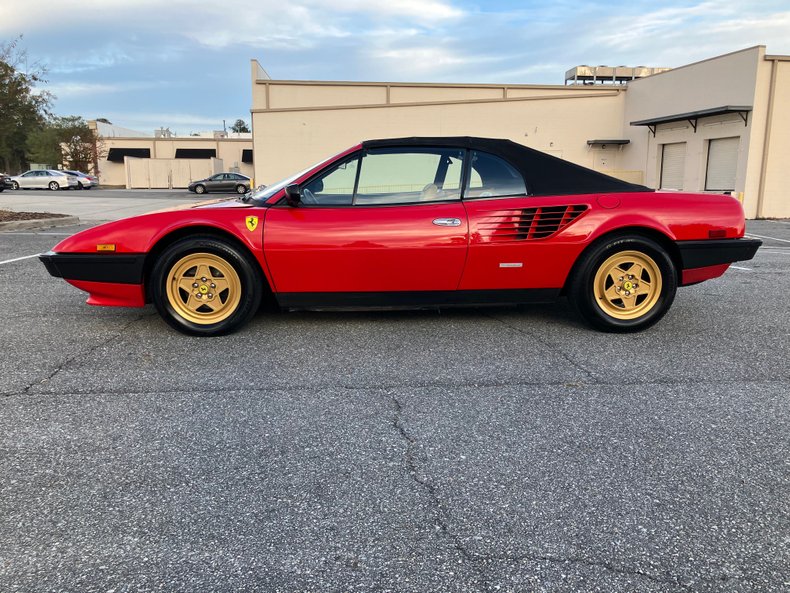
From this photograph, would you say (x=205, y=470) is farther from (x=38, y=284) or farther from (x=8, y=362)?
(x=38, y=284)

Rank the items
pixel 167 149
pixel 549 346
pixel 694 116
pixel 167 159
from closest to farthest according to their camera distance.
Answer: pixel 549 346 → pixel 694 116 → pixel 167 159 → pixel 167 149

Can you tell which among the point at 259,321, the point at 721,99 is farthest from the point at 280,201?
the point at 721,99

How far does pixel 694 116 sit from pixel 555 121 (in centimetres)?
617

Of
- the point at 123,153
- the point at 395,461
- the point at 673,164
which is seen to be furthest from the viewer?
the point at 123,153

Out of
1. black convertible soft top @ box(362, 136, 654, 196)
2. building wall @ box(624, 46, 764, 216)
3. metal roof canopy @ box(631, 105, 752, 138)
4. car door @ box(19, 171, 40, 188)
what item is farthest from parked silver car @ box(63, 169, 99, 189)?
black convertible soft top @ box(362, 136, 654, 196)

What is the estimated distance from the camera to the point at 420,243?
4.39m

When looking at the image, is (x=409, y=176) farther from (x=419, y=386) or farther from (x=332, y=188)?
(x=419, y=386)

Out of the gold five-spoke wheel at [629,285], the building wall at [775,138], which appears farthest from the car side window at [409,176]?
the building wall at [775,138]

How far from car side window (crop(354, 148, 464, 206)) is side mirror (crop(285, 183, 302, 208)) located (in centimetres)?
43

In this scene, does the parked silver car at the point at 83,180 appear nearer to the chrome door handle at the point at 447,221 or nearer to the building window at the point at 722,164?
the building window at the point at 722,164

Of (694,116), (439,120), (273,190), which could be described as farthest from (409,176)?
(439,120)

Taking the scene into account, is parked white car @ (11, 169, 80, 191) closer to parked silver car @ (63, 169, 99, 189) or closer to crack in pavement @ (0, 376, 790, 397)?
parked silver car @ (63, 169, 99, 189)

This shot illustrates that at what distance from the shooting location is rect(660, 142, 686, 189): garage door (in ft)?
67.5

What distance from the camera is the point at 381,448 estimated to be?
9.07ft
